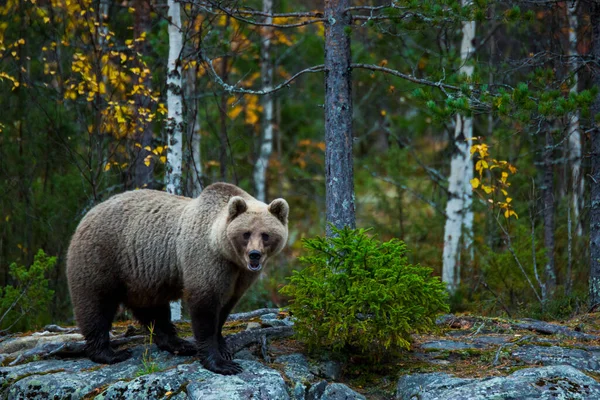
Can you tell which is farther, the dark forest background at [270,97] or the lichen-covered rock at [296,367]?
the dark forest background at [270,97]

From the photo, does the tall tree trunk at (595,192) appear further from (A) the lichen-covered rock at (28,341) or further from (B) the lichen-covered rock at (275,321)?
(A) the lichen-covered rock at (28,341)

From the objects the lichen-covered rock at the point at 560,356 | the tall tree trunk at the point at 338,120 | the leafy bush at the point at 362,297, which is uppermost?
the tall tree trunk at the point at 338,120

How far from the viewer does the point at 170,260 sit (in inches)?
264

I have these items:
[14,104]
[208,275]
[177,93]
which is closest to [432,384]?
[208,275]

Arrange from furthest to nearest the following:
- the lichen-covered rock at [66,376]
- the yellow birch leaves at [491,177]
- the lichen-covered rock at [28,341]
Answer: the yellow birch leaves at [491,177]
the lichen-covered rock at [28,341]
the lichen-covered rock at [66,376]

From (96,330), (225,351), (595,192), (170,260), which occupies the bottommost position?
(225,351)

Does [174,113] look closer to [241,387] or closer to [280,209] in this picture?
[280,209]

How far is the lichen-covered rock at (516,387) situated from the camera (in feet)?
17.9

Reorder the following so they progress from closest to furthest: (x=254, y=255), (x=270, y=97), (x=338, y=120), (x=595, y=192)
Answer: (x=254, y=255)
(x=338, y=120)
(x=595, y=192)
(x=270, y=97)

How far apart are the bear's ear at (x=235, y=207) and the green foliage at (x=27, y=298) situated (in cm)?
316

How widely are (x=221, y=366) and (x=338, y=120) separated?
9.86 ft

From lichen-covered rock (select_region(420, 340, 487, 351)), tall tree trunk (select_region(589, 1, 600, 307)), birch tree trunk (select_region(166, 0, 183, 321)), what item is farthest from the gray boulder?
tall tree trunk (select_region(589, 1, 600, 307))

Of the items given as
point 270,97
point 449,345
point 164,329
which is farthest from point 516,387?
point 270,97

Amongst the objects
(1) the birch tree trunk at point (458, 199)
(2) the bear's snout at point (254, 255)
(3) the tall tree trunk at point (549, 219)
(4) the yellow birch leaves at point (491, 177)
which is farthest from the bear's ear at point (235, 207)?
(1) the birch tree trunk at point (458, 199)
